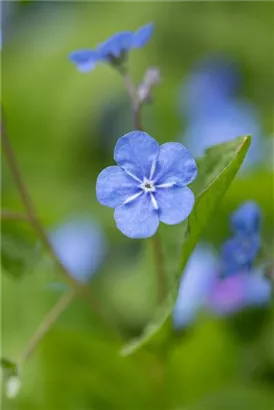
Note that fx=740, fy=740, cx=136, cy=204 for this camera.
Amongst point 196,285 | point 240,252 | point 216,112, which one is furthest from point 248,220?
point 216,112

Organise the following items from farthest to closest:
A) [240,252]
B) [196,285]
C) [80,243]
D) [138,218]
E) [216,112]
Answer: [216,112] < [80,243] < [196,285] < [240,252] < [138,218]

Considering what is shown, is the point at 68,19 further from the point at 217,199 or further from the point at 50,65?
the point at 217,199

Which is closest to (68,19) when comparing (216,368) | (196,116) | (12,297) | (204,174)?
(196,116)

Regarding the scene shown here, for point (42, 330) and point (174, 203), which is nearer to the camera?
point (174, 203)

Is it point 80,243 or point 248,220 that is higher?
point 80,243

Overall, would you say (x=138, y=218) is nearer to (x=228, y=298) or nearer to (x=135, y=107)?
(x=135, y=107)

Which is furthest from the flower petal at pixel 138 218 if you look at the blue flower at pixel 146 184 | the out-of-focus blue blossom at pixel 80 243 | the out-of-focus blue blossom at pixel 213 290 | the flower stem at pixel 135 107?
the out-of-focus blue blossom at pixel 80 243
